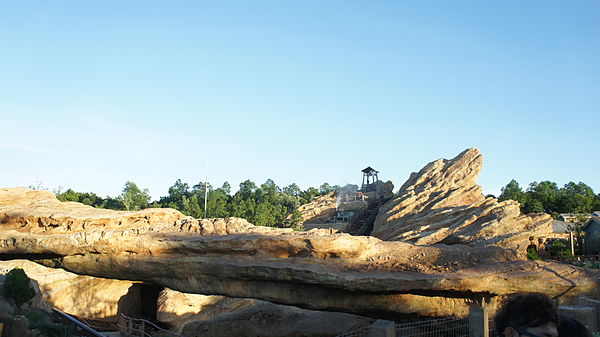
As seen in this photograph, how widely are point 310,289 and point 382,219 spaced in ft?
49.7

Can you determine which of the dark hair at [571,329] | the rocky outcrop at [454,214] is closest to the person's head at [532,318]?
the dark hair at [571,329]

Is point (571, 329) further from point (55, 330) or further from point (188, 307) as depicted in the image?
point (188, 307)

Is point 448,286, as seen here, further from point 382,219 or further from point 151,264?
point 382,219

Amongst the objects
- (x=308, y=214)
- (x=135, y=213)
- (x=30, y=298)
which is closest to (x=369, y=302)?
(x=135, y=213)

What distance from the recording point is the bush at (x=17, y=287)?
13383 mm

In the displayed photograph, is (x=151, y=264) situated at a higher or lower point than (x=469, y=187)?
lower

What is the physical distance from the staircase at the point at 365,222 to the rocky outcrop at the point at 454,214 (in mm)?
1293

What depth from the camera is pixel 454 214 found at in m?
24.1

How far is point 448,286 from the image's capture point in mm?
10180

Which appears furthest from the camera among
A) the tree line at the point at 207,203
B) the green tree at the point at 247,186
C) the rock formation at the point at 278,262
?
the green tree at the point at 247,186

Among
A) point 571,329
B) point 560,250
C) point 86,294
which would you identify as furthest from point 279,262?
point 560,250

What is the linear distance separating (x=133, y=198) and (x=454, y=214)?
33319mm

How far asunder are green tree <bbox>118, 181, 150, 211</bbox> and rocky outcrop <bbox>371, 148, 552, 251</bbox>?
2451 cm

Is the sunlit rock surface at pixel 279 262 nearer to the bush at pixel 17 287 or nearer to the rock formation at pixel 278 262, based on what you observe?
the rock formation at pixel 278 262
